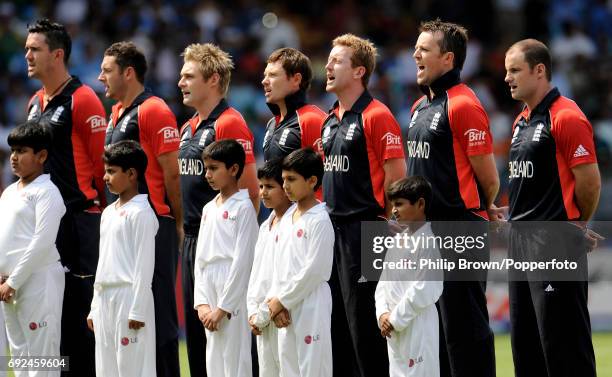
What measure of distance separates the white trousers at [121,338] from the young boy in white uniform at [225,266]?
385mm

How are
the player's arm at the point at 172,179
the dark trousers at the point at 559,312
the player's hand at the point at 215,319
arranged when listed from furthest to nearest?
the player's arm at the point at 172,179, the player's hand at the point at 215,319, the dark trousers at the point at 559,312

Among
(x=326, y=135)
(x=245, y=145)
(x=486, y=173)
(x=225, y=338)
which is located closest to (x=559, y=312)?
(x=486, y=173)

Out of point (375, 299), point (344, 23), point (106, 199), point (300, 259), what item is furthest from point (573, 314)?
point (344, 23)

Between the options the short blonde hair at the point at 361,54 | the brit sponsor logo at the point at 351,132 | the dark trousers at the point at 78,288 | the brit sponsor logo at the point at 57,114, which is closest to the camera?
the brit sponsor logo at the point at 351,132

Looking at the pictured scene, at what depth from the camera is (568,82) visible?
1922 cm

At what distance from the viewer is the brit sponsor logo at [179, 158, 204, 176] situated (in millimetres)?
8906

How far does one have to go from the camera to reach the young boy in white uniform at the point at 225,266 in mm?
8258

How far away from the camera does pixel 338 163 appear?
859 centimetres

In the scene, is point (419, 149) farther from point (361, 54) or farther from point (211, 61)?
point (211, 61)

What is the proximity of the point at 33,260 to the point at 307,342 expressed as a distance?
2.13 m

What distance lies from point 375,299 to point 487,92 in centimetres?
1114

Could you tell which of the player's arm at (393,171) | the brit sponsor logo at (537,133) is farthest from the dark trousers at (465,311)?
the brit sponsor logo at (537,133)

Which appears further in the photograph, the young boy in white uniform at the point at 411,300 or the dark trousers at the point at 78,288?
the dark trousers at the point at 78,288

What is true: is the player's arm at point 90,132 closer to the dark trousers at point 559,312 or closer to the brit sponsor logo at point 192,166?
the brit sponsor logo at point 192,166
